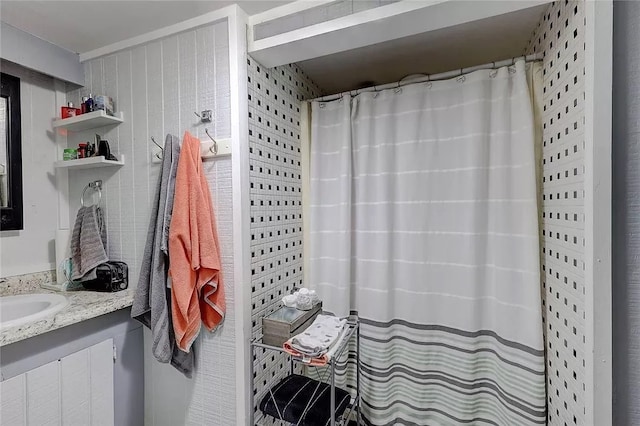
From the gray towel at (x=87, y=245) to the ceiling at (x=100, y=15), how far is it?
81 cm

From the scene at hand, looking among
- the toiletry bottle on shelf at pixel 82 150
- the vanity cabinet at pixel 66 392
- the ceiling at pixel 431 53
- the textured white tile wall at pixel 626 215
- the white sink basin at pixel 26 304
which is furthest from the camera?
the toiletry bottle on shelf at pixel 82 150

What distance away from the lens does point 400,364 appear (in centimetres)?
152

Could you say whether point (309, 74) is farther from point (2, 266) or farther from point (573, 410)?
point (573, 410)

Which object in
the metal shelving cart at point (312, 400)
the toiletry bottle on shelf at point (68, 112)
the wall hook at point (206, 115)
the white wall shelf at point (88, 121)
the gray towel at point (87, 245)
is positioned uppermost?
the toiletry bottle on shelf at point (68, 112)

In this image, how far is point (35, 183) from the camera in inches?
58.1

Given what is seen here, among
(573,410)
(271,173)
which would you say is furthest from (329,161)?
(573,410)

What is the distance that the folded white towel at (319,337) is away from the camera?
1118 mm

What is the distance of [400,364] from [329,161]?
3.70 feet

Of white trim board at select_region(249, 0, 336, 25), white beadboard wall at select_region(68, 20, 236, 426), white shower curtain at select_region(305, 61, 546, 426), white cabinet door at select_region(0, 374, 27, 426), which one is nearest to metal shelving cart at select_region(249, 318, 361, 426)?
white beadboard wall at select_region(68, 20, 236, 426)

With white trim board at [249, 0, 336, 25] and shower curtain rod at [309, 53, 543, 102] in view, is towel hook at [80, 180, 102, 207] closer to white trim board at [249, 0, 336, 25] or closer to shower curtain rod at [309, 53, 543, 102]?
white trim board at [249, 0, 336, 25]

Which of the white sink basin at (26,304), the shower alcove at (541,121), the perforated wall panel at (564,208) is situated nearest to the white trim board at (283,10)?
the shower alcove at (541,121)

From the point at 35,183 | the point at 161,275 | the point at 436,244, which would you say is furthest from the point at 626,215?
the point at 35,183

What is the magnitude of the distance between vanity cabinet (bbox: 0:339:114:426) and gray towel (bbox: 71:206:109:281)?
13.6 inches

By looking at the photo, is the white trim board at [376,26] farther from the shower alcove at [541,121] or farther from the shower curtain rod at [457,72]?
the shower curtain rod at [457,72]
